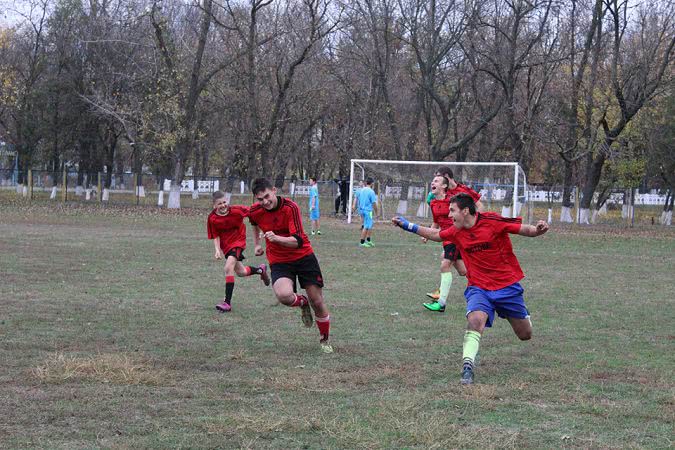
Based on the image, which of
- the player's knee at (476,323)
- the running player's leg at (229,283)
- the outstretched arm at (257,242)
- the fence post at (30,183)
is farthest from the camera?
the fence post at (30,183)

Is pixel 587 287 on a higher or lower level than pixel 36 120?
lower

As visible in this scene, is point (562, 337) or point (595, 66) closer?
point (562, 337)

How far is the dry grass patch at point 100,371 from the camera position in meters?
7.51

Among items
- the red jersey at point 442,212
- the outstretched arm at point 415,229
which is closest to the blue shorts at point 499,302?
the outstretched arm at point 415,229

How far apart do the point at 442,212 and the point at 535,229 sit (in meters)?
4.80

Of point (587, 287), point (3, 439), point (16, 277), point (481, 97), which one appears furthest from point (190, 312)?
point (481, 97)

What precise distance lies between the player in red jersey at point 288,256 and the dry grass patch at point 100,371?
1.92 metres

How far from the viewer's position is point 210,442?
5855 mm

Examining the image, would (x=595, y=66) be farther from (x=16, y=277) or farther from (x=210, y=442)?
(x=210, y=442)

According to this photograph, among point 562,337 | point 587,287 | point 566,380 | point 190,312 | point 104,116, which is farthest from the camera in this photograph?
point 104,116

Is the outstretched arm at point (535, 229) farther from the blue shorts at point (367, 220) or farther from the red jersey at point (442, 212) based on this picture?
the blue shorts at point (367, 220)

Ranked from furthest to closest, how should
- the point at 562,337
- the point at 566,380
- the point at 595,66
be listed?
the point at 595,66 < the point at 562,337 < the point at 566,380

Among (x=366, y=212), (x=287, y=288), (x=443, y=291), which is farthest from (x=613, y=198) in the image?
(x=287, y=288)

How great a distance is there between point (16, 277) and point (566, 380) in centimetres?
1018
